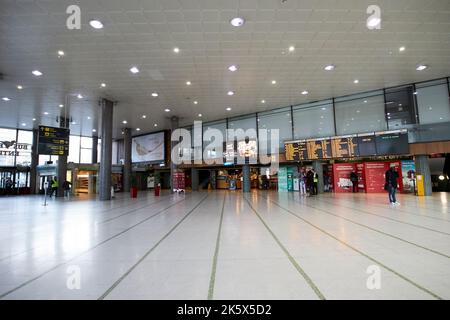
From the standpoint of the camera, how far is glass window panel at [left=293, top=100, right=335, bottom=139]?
17797mm

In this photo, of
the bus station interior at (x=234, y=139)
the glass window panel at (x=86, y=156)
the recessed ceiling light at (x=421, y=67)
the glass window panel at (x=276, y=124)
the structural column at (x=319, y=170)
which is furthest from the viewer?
the glass window panel at (x=86, y=156)

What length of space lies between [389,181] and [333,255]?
27.9ft

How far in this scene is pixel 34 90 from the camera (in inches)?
571

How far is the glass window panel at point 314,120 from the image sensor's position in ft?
58.4

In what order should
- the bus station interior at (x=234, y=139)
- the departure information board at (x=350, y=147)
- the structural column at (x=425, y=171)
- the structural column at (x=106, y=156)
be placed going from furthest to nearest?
the structural column at (x=106, y=156)
the departure information board at (x=350, y=147)
the structural column at (x=425, y=171)
the bus station interior at (x=234, y=139)

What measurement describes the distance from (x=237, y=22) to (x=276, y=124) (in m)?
12.2

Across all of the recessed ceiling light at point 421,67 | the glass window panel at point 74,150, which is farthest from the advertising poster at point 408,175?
the glass window panel at point 74,150

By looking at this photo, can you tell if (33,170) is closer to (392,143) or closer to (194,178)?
(194,178)

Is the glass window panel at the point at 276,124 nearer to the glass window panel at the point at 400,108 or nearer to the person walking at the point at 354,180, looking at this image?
the person walking at the point at 354,180

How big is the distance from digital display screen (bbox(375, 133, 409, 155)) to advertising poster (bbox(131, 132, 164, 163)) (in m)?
19.8

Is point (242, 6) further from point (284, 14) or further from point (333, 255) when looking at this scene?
point (333, 255)

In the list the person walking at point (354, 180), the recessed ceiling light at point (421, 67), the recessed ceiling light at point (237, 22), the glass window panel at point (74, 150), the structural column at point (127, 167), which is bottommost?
the person walking at point (354, 180)

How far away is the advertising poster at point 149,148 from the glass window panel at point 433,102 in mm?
22040
